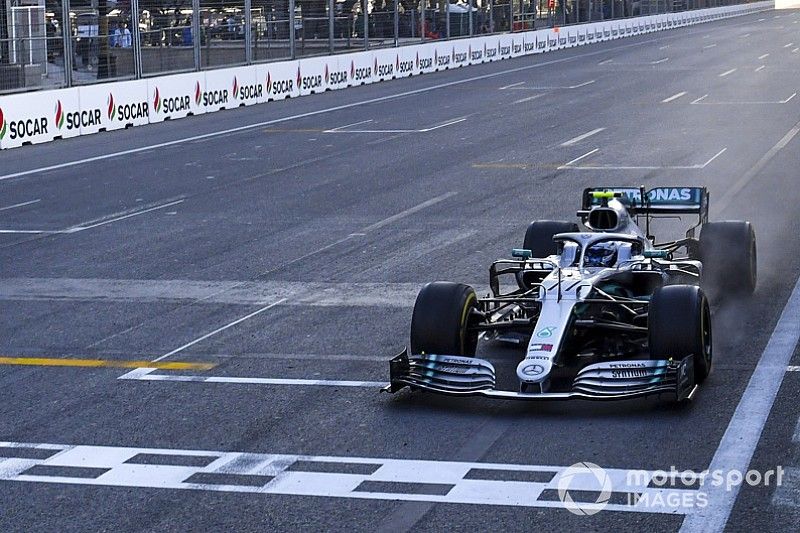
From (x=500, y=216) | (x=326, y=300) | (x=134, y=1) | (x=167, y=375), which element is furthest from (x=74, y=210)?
(x=134, y=1)

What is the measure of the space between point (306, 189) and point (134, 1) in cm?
1538

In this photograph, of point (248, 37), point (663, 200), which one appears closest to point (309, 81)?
point (248, 37)

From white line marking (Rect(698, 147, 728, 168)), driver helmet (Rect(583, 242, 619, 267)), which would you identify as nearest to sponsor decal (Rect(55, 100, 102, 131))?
white line marking (Rect(698, 147, 728, 168))

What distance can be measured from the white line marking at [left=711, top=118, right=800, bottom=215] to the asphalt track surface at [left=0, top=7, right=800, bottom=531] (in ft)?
0.34

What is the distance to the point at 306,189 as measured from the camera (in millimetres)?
19828

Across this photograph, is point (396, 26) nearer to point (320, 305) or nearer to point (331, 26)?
point (331, 26)

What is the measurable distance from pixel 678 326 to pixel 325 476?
8.51ft

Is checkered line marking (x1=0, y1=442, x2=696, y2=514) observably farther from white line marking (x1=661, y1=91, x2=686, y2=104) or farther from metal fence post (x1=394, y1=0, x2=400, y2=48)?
metal fence post (x1=394, y1=0, x2=400, y2=48)

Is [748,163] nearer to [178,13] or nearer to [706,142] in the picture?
[706,142]

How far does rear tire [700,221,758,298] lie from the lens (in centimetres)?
1152

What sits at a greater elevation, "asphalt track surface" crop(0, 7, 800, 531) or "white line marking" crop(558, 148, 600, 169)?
"white line marking" crop(558, 148, 600, 169)

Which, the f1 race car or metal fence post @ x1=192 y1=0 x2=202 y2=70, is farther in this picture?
metal fence post @ x1=192 y1=0 x2=202 y2=70

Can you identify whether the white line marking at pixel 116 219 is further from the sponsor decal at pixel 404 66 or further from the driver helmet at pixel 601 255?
the sponsor decal at pixel 404 66

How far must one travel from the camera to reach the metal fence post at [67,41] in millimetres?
29220
